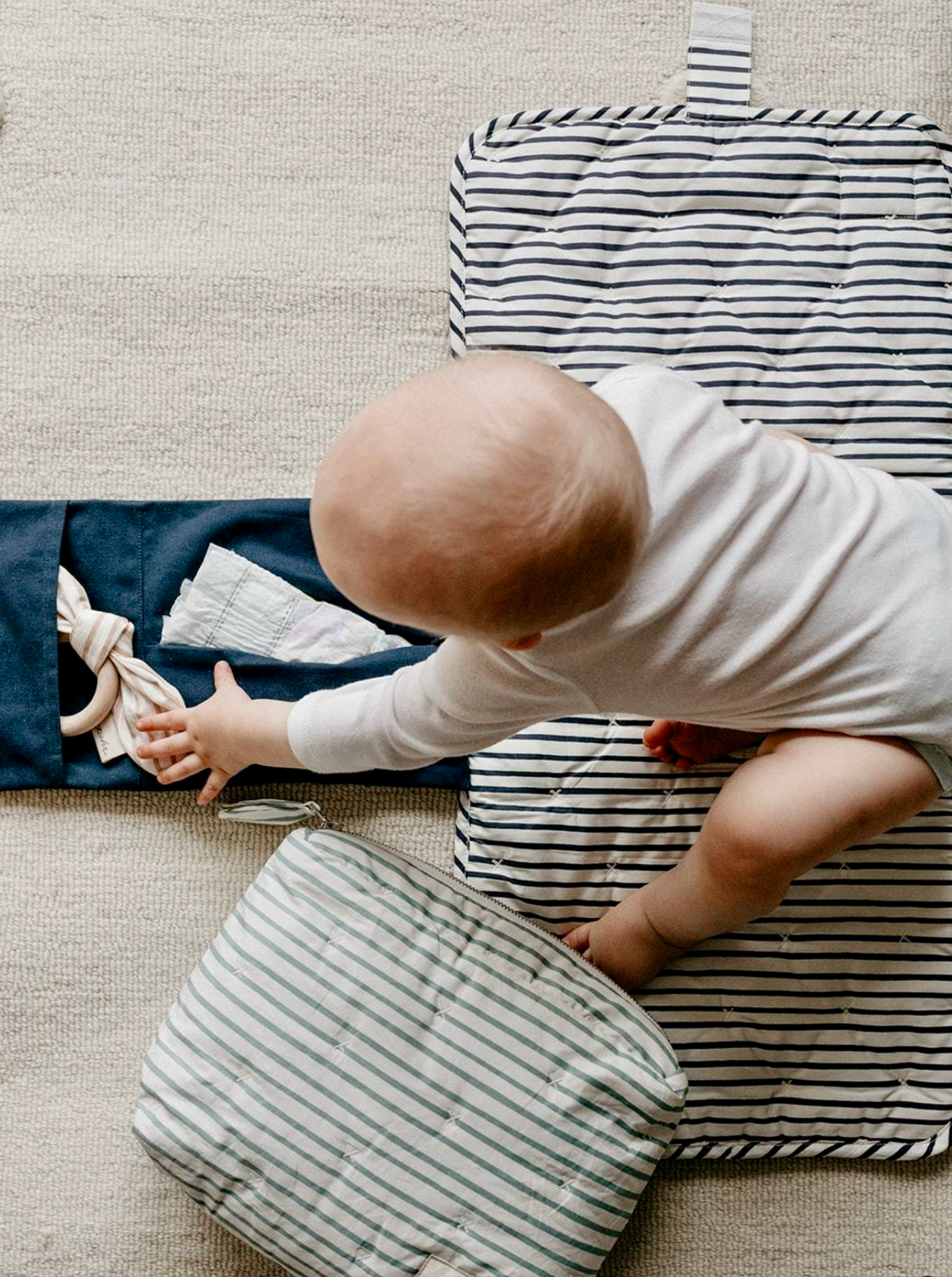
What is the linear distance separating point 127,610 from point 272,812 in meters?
0.20

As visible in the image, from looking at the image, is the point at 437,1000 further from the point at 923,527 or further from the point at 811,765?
the point at 923,527

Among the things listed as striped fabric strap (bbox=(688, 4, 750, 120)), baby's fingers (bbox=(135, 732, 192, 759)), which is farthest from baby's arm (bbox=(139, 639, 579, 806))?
striped fabric strap (bbox=(688, 4, 750, 120))

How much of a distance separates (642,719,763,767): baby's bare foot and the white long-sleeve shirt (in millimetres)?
115

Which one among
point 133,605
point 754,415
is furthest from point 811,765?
point 133,605

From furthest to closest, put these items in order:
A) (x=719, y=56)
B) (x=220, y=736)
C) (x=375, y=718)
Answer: (x=719, y=56)
(x=220, y=736)
(x=375, y=718)

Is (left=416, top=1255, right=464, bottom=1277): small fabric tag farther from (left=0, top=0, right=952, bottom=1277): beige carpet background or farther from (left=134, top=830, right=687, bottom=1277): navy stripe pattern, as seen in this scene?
(left=0, top=0, right=952, bottom=1277): beige carpet background

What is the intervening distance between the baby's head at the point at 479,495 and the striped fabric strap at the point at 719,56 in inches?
21.3

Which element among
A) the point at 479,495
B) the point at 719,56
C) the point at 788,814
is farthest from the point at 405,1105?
the point at 719,56

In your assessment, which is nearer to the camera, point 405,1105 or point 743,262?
point 405,1105

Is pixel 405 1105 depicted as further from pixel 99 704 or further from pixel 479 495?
pixel 479 495

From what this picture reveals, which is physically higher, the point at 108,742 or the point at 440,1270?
the point at 108,742

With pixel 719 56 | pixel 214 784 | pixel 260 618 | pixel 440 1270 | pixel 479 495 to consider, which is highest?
pixel 719 56

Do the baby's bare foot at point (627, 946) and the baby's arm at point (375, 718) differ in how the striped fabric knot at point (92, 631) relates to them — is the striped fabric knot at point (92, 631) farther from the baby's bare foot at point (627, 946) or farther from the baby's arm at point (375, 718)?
the baby's bare foot at point (627, 946)

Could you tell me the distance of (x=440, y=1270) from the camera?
79 centimetres
